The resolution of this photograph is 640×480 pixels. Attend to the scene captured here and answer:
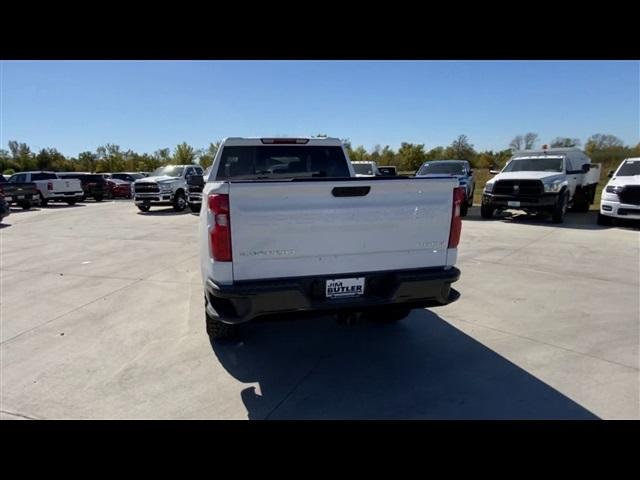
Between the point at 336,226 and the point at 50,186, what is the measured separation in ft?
77.5

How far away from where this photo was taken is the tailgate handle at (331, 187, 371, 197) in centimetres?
272

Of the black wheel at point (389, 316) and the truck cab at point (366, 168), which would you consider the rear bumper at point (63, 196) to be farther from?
the black wheel at point (389, 316)

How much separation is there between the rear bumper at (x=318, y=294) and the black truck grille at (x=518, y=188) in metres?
9.89

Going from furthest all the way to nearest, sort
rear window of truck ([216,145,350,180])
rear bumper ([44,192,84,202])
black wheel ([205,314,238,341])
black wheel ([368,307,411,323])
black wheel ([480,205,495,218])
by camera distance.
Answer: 1. rear bumper ([44,192,84,202])
2. black wheel ([480,205,495,218])
3. rear window of truck ([216,145,350,180])
4. black wheel ([368,307,411,323])
5. black wheel ([205,314,238,341])

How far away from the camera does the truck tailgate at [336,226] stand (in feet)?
8.52

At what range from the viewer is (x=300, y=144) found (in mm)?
4832

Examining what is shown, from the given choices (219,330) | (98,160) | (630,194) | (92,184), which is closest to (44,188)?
(92,184)

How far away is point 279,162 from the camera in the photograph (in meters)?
4.86

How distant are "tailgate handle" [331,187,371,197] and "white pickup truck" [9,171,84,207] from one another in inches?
921

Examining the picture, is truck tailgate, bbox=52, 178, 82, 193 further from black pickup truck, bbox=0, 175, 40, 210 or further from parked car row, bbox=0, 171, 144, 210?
black pickup truck, bbox=0, 175, 40, 210

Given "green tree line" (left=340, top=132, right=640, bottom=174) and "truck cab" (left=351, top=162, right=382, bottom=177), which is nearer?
"truck cab" (left=351, top=162, right=382, bottom=177)

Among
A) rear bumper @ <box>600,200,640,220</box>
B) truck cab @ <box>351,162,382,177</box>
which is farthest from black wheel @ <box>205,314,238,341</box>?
truck cab @ <box>351,162,382,177</box>

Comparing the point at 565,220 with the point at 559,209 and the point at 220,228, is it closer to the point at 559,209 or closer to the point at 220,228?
the point at 559,209
